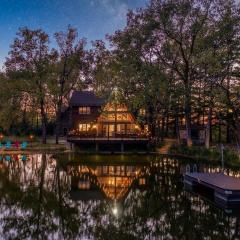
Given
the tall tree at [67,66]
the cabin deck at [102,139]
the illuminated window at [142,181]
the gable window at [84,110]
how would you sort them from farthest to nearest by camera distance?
the gable window at [84,110] → the tall tree at [67,66] → the cabin deck at [102,139] → the illuminated window at [142,181]

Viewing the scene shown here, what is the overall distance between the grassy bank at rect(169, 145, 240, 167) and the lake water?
4870 millimetres

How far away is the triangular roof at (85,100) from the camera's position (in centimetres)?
5988

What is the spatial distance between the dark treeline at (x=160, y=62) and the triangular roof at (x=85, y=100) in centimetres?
773

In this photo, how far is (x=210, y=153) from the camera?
35.7m

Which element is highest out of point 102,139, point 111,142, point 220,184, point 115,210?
point 102,139

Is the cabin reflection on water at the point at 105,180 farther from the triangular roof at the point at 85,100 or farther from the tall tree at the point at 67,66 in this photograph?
the triangular roof at the point at 85,100

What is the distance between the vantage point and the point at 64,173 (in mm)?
26406

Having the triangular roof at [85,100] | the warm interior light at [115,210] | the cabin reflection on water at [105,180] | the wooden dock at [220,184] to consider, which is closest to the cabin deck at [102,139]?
the cabin reflection on water at [105,180]

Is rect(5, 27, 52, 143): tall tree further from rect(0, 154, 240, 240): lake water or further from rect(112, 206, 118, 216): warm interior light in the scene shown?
rect(112, 206, 118, 216): warm interior light

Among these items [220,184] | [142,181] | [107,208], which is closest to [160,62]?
[142,181]

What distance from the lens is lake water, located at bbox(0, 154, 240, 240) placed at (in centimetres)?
1245

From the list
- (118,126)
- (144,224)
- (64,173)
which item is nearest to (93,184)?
(64,173)

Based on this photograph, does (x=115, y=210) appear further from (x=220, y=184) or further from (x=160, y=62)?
(x=160, y=62)

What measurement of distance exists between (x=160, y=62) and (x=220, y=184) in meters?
25.4
